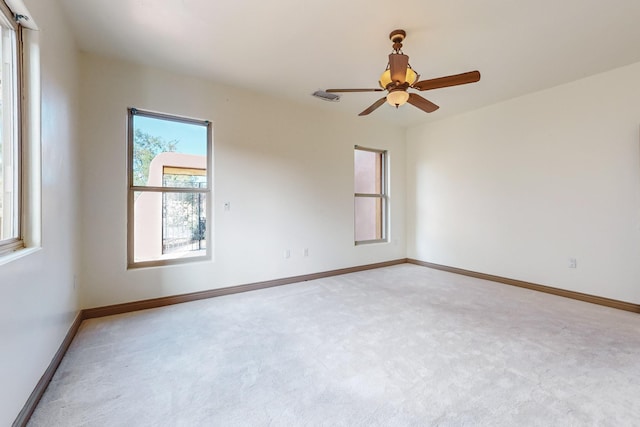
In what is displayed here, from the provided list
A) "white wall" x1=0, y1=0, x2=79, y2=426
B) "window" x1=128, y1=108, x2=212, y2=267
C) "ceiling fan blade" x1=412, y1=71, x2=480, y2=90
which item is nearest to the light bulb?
"ceiling fan blade" x1=412, y1=71, x2=480, y2=90

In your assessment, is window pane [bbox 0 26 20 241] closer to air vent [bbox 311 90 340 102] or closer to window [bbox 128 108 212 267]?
window [bbox 128 108 212 267]

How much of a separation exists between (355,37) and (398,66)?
617 millimetres

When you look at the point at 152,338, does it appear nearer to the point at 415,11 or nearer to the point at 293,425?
the point at 293,425

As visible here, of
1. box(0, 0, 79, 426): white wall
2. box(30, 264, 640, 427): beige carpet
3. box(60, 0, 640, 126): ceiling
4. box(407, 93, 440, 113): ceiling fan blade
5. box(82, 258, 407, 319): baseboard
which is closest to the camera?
box(0, 0, 79, 426): white wall

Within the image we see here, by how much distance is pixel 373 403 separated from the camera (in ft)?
5.12

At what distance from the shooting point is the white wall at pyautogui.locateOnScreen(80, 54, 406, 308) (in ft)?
9.33

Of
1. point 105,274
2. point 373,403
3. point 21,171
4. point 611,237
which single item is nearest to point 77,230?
point 105,274

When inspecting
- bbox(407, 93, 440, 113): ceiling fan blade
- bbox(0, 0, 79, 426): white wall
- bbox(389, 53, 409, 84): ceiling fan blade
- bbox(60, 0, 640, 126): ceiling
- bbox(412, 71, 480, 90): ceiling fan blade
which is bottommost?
bbox(0, 0, 79, 426): white wall

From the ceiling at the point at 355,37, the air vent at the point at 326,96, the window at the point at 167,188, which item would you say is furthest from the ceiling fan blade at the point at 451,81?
the window at the point at 167,188

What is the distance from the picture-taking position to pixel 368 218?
5.30m

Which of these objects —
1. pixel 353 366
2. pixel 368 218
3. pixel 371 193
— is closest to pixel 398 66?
pixel 353 366

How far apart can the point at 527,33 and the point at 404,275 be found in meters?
3.37

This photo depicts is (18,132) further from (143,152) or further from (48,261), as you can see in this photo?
(143,152)

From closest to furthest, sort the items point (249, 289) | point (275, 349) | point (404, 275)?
point (275, 349) < point (249, 289) < point (404, 275)
